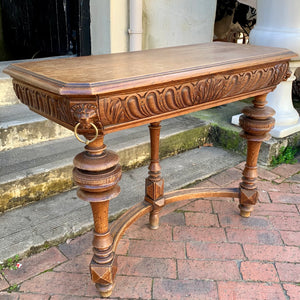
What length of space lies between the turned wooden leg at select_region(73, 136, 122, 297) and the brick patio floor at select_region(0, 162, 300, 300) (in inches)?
8.2

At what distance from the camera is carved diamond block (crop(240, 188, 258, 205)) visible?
229 centimetres

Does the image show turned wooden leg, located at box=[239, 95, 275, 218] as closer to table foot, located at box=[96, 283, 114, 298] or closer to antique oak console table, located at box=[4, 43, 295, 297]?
antique oak console table, located at box=[4, 43, 295, 297]

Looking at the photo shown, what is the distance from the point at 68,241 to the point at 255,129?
1325 mm

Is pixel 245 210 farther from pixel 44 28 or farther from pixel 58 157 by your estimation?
pixel 44 28

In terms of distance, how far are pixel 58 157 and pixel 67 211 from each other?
0.47 meters

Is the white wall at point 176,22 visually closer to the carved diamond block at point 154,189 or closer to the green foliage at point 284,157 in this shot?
the green foliage at point 284,157

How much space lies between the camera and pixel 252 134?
214 cm

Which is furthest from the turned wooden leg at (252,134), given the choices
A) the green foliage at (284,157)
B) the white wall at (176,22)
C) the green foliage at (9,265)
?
the white wall at (176,22)

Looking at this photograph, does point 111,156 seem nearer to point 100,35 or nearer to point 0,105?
point 0,105

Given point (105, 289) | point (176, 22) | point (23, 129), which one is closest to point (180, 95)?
point (105, 289)

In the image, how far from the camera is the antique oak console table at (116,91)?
1204 mm

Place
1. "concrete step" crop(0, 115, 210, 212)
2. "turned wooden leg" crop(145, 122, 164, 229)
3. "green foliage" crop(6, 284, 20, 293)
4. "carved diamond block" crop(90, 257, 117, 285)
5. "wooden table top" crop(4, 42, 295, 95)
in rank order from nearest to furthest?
"wooden table top" crop(4, 42, 295, 95)
"carved diamond block" crop(90, 257, 117, 285)
"green foliage" crop(6, 284, 20, 293)
"turned wooden leg" crop(145, 122, 164, 229)
"concrete step" crop(0, 115, 210, 212)

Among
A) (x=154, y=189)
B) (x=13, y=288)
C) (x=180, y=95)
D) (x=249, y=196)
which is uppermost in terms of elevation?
(x=180, y=95)

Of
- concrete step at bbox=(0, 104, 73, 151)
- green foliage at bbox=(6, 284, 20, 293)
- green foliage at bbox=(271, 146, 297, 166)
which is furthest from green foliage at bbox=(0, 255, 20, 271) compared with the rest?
green foliage at bbox=(271, 146, 297, 166)
